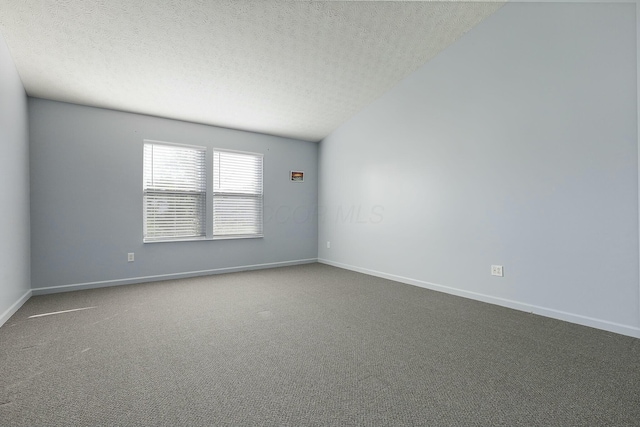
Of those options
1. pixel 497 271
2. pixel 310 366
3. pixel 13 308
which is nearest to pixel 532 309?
pixel 497 271

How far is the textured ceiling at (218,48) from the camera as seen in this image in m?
2.66

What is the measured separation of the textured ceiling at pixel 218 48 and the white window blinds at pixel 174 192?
2.01ft

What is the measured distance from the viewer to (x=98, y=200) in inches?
158

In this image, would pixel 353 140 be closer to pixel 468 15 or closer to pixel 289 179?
pixel 289 179

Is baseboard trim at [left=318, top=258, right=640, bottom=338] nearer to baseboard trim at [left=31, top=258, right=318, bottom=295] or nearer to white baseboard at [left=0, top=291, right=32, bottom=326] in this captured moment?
baseboard trim at [left=31, top=258, right=318, bottom=295]

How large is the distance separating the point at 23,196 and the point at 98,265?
116 centimetres

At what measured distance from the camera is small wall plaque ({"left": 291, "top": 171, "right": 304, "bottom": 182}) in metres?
5.73

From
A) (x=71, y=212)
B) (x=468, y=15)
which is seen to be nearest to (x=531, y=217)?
(x=468, y=15)

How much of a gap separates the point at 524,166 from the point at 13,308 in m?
5.32

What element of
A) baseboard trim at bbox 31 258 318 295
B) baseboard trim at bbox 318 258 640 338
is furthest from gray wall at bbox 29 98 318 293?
baseboard trim at bbox 318 258 640 338

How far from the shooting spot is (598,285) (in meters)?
2.58

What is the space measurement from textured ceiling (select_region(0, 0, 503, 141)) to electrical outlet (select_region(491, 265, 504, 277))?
269cm

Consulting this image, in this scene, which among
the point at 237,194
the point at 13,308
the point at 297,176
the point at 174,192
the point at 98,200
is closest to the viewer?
the point at 13,308

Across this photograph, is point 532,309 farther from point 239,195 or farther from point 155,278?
point 155,278
